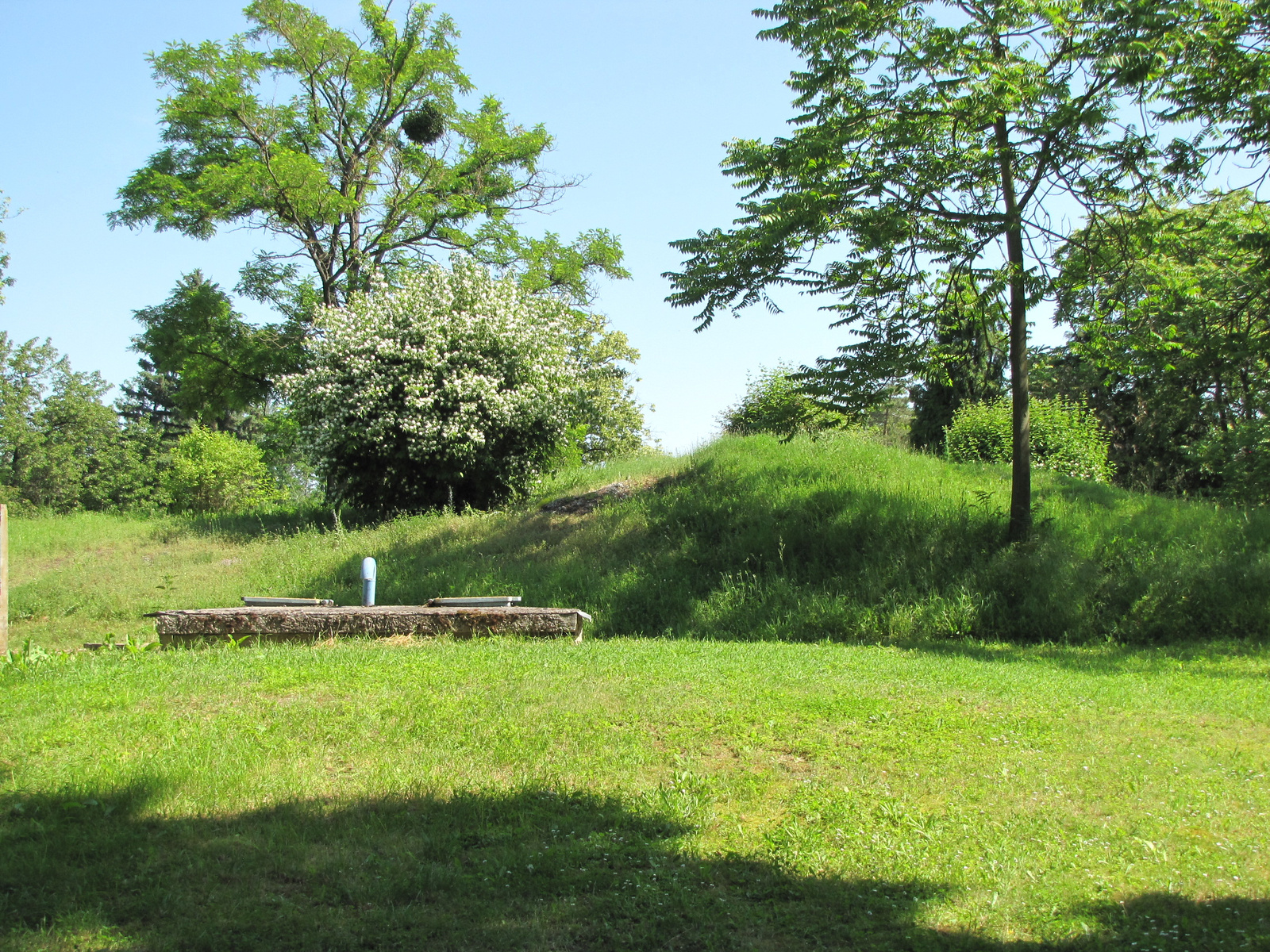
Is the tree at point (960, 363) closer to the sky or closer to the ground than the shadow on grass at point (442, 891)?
closer to the sky

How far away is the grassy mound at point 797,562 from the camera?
36.2 feet

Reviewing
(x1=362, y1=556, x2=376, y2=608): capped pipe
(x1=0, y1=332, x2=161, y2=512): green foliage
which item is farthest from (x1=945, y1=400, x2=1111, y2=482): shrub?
(x1=0, y1=332, x2=161, y2=512): green foliage

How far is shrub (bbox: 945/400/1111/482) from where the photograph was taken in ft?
53.8

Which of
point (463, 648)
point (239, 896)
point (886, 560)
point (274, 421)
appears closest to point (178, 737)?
point (239, 896)

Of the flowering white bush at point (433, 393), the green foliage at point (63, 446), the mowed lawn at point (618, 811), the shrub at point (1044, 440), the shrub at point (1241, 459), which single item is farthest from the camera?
the green foliage at point (63, 446)

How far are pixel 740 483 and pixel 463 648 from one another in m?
7.28

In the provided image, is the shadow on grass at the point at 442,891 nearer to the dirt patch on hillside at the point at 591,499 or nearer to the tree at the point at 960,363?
the tree at the point at 960,363

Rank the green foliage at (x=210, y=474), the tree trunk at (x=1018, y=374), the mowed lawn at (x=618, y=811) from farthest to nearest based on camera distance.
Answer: the green foliage at (x=210, y=474) < the tree trunk at (x=1018, y=374) < the mowed lawn at (x=618, y=811)

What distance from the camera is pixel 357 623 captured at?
962 centimetres

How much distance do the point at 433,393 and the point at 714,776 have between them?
47.2ft

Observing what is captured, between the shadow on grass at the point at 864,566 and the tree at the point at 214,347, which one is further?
the tree at the point at 214,347

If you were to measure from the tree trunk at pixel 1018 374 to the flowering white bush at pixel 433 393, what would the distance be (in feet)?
33.8

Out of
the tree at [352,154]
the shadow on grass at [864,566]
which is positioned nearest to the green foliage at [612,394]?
the tree at [352,154]

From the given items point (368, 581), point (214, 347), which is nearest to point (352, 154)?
point (214, 347)
